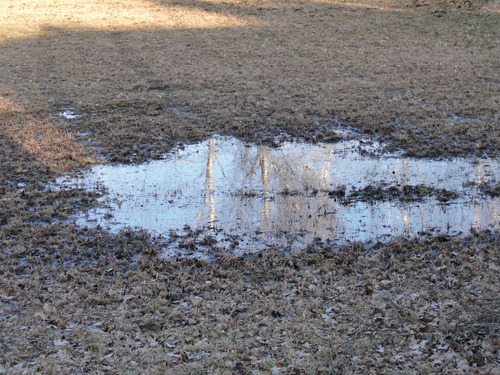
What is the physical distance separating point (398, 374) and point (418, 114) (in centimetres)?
948

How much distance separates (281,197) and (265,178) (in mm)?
959

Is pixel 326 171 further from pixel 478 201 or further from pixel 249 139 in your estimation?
pixel 478 201

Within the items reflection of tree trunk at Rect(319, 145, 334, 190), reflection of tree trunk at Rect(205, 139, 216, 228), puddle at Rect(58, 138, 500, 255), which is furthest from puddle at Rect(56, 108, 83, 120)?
reflection of tree trunk at Rect(319, 145, 334, 190)

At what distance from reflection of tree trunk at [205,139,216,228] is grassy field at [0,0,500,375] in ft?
2.41

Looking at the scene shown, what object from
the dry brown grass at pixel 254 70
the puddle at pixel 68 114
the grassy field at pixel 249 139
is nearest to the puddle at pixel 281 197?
the grassy field at pixel 249 139

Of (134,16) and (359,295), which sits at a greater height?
(134,16)

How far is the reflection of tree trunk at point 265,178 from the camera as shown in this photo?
949cm

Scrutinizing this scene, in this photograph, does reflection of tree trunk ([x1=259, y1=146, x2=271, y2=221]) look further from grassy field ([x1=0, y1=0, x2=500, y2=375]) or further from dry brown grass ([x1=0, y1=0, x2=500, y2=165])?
dry brown grass ([x1=0, y1=0, x2=500, y2=165])

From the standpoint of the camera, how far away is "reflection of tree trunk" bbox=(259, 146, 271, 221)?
9492 millimetres

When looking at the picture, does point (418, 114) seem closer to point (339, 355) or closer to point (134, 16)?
point (339, 355)

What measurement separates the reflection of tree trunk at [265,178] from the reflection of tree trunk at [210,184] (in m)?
0.83

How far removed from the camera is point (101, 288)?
7.18m

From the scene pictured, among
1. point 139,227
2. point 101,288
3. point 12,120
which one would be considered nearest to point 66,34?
point 12,120

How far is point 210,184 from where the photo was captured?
10.8 m
